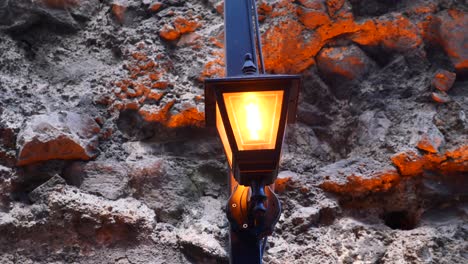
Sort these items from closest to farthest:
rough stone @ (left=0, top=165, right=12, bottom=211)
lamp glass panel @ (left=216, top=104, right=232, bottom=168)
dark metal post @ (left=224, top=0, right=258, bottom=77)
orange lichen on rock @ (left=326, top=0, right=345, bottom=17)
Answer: lamp glass panel @ (left=216, top=104, right=232, bottom=168) → dark metal post @ (left=224, top=0, right=258, bottom=77) → rough stone @ (left=0, top=165, right=12, bottom=211) → orange lichen on rock @ (left=326, top=0, right=345, bottom=17)

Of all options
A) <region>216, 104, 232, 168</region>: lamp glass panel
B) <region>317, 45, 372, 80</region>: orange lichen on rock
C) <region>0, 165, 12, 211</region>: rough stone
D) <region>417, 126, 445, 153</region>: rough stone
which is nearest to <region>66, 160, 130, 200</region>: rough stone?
<region>0, 165, 12, 211</region>: rough stone

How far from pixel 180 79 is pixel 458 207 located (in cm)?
137

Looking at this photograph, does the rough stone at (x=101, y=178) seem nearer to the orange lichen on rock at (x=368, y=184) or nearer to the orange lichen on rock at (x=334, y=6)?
the orange lichen on rock at (x=368, y=184)

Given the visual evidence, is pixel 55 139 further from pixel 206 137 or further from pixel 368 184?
pixel 368 184

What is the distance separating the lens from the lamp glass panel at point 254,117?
4.32ft

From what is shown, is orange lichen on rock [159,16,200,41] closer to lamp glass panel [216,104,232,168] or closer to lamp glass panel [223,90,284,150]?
lamp glass panel [216,104,232,168]

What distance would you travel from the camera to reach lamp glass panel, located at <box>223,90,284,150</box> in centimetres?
132

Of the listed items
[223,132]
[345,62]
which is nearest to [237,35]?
[223,132]

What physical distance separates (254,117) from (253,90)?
0.07 meters

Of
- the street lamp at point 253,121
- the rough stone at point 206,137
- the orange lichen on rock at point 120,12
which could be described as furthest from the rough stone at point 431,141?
the orange lichen on rock at point 120,12

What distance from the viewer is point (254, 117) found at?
133cm

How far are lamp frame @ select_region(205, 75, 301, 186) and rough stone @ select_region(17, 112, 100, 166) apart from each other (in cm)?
Result: 89

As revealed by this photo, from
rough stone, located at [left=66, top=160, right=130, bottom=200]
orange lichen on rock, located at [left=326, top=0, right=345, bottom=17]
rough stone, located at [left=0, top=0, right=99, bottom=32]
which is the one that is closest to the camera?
rough stone, located at [left=66, top=160, right=130, bottom=200]

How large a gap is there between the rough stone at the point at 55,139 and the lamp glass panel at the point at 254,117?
3.37 feet
